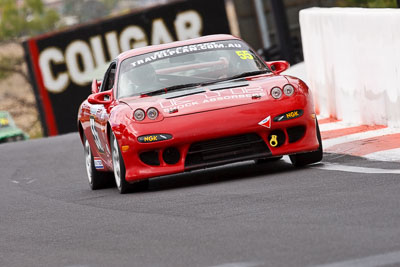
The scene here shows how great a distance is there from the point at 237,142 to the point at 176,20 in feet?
86.6

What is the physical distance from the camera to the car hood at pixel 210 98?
30.7 ft

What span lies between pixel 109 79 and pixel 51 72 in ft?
77.2

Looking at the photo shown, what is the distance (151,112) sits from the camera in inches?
369

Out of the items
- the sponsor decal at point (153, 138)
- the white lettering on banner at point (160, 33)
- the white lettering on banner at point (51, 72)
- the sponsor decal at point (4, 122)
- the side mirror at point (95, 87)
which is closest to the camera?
the sponsor decal at point (153, 138)

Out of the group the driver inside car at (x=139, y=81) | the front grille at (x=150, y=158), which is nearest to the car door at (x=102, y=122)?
the driver inside car at (x=139, y=81)

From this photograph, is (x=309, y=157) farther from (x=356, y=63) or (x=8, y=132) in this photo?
(x=8, y=132)

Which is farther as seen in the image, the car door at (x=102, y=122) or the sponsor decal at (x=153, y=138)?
the car door at (x=102, y=122)

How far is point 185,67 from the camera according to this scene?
34.0 ft

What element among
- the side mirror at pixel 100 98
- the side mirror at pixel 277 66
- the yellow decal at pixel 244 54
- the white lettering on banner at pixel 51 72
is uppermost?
the yellow decal at pixel 244 54

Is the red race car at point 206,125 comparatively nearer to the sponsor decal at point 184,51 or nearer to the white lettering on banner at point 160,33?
the sponsor decal at point 184,51

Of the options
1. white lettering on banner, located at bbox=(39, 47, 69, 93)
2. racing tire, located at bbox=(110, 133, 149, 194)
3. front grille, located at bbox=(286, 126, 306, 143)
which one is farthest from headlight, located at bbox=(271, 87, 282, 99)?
white lettering on banner, located at bbox=(39, 47, 69, 93)

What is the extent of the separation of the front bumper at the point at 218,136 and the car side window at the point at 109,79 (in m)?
1.70

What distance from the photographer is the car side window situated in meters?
11.0

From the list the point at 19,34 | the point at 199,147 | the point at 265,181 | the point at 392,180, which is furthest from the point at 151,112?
the point at 19,34
